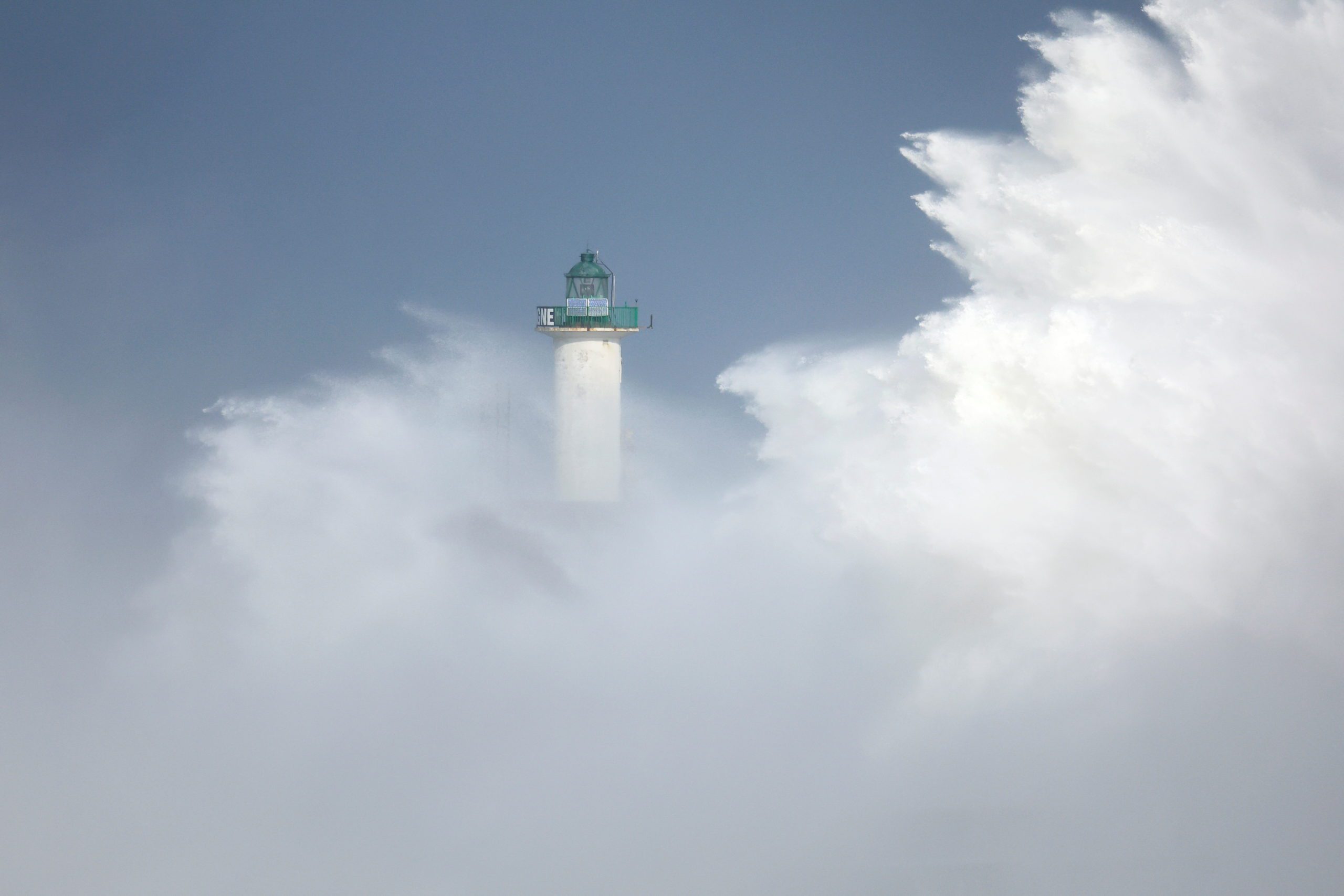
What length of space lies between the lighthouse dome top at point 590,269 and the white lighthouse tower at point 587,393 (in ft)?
1.84

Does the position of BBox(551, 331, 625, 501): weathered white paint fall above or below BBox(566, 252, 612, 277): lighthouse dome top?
below

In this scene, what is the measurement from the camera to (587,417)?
29312mm

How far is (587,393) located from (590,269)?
2212 mm

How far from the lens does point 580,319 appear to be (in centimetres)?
2941

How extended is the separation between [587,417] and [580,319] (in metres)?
1.61

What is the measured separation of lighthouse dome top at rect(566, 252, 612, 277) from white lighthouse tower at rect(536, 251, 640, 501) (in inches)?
22.0

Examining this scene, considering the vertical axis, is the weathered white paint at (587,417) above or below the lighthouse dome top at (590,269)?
below

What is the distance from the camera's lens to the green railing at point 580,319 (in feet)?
96.3

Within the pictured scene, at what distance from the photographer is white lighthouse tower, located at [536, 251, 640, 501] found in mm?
29328

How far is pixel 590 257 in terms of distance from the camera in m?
30.1

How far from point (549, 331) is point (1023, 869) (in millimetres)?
12076

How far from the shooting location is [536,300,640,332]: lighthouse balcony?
2934 cm

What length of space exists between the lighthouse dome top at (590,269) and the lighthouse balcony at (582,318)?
69cm

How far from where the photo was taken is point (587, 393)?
29312 millimetres
